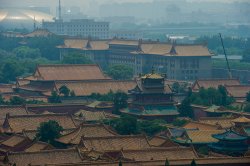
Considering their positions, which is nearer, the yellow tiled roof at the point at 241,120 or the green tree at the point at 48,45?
the yellow tiled roof at the point at 241,120

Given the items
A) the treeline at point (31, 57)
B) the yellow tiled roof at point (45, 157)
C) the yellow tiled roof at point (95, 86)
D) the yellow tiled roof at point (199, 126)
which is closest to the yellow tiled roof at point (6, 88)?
the yellow tiled roof at point (95, 86)

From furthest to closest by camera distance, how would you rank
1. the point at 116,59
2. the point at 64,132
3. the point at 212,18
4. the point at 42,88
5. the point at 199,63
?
the point at 212,18 < the point at 116,59 < the point at 199,63 < the point at 42,88 < the point at 64,132

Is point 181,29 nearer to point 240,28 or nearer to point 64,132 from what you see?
point 240,28

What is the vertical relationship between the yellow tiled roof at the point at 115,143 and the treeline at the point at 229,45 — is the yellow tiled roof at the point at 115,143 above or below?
above

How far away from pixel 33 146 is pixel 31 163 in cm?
308

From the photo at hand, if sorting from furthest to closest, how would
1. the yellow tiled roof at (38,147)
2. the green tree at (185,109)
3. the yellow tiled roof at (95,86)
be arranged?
the yellow tiled roof at (95,86)
the green tree at (185,109)
the yellow tiled roof at (38,147)

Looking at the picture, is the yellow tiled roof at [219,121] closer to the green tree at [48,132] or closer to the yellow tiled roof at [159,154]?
the green tree at [48,132]

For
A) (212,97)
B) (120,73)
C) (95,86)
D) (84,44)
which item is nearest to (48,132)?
(212,97)

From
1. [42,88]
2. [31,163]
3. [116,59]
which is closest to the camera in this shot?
[31,163]

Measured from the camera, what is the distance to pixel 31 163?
117 feet

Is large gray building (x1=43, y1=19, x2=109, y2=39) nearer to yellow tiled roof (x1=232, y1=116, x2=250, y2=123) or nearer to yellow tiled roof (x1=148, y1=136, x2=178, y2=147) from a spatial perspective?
yellow tiled roof (x1=232, y1=116, x2=250, y2=123)

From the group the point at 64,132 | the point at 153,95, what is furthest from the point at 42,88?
the point at 64,132

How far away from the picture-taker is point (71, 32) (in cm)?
12012

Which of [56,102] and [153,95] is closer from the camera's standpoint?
[153,95]
